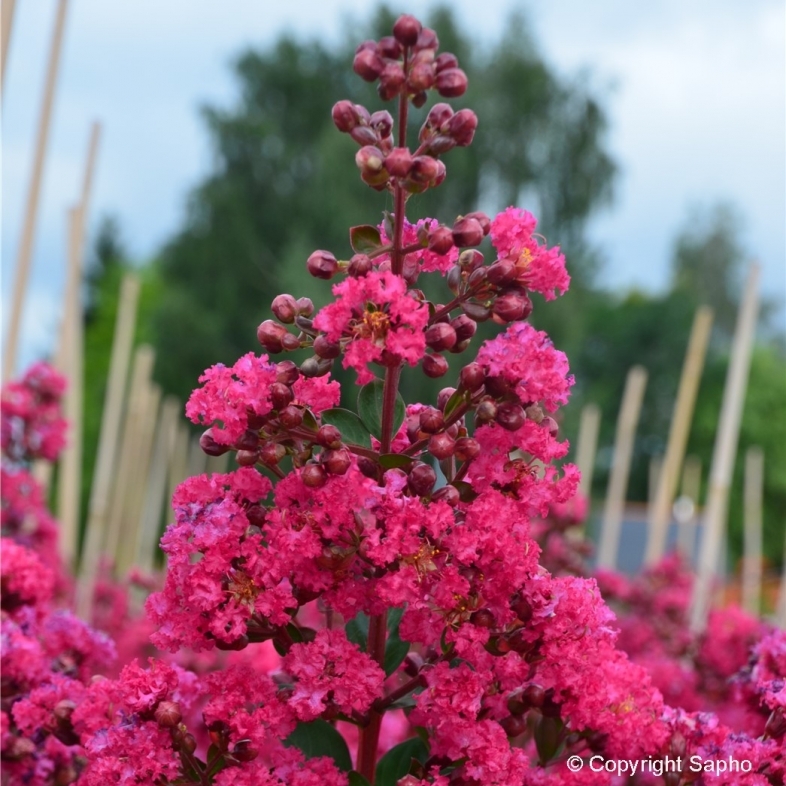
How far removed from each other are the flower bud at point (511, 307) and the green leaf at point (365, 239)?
5.2 inches

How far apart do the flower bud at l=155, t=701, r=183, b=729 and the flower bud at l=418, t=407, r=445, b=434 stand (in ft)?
1.17

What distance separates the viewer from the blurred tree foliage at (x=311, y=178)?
483 inches

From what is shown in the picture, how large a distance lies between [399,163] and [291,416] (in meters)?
0.25

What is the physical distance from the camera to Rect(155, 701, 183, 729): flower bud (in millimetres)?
980

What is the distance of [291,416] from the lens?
0.97 m

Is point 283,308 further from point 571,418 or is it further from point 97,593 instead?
point 571,418

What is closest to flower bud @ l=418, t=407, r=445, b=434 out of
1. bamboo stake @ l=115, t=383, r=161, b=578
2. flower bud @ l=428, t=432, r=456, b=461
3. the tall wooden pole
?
flower bud @ l=428, t=432, r=456, b=461

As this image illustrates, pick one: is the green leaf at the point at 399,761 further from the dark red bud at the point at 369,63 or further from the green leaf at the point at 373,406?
the dark red bud at the point at 369,63

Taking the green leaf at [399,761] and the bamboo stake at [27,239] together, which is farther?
the bamboo stake at [27,239]

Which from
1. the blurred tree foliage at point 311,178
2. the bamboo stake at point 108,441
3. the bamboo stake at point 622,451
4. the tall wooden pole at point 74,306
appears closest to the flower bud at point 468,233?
the tall wooden pole at point 74,306

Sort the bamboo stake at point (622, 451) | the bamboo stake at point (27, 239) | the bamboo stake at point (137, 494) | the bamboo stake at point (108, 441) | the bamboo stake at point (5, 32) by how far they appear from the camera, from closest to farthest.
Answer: the bamboo stake at point (5, 32) → the bamboo stake at point (27, 239) → the bamboo stake at point (108, 441) → the bamboo stake at point (622, 451) → the bamboo stake at point (137, 494)

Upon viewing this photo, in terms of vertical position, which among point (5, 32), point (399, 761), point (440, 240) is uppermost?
point (5, 32)

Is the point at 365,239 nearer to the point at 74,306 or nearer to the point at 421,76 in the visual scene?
the point at 421,76

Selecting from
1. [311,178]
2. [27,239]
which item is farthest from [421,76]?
[311,178]
